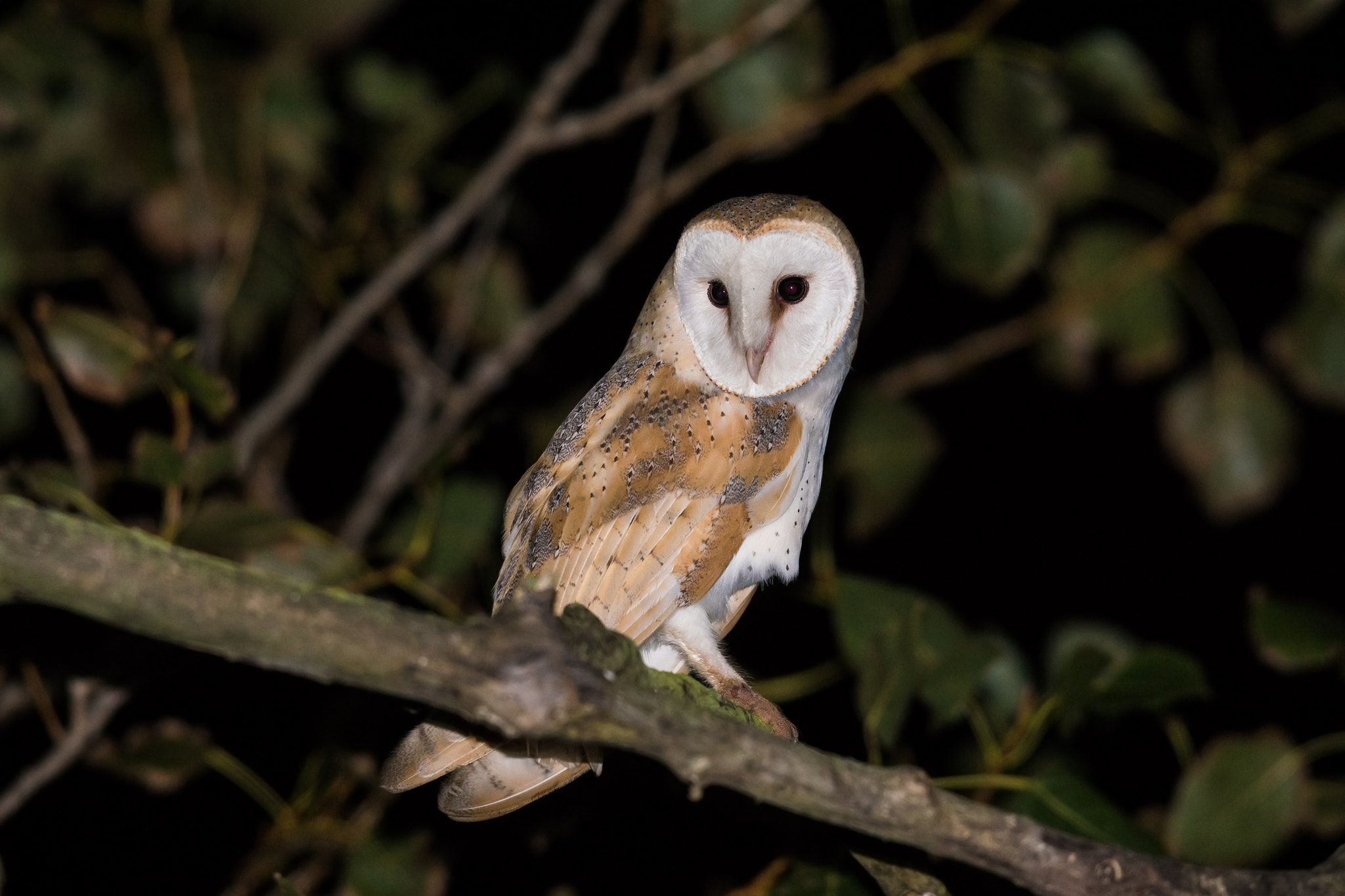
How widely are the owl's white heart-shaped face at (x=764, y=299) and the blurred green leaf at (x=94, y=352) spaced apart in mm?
671

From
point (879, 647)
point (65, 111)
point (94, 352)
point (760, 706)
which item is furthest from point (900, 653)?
point (65, 111)

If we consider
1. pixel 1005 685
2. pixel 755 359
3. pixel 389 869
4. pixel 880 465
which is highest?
pixel 755 359

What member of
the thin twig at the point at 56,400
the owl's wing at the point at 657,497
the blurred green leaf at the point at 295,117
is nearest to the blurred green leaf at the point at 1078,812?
the owl's wing at the point at 657,497

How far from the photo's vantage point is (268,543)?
149 centimetres

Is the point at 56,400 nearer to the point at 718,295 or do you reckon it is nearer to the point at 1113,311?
the point at 718,295

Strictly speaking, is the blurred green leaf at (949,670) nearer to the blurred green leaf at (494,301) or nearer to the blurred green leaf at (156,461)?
the blurred green leaf at (156,461)

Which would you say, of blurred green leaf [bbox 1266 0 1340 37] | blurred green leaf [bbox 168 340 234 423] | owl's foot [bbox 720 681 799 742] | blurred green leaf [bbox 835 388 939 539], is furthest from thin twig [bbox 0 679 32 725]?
blurred green leaf [bbox 1266 0 1340 37]

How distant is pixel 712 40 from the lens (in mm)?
2148

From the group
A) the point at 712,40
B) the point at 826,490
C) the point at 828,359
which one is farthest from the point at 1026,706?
the point at 712,40

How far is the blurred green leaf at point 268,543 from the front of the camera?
140cm

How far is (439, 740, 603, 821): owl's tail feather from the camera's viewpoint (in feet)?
3.66

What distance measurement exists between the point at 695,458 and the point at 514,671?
19.0 inches

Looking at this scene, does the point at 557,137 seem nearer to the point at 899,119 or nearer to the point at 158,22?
the point at 158,22

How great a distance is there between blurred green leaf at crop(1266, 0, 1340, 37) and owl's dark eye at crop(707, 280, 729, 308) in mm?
1400
